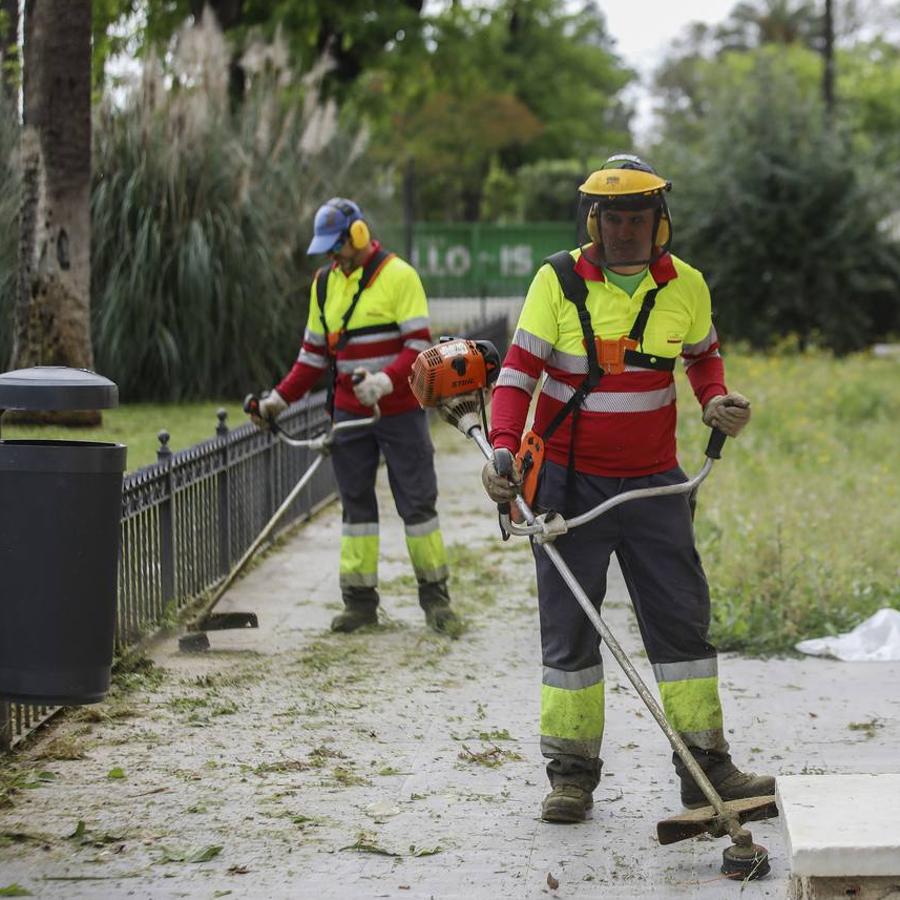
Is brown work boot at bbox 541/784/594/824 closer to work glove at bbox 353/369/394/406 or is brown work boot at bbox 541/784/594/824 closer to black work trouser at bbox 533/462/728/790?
black work trouser at bbox 533/462/728/790

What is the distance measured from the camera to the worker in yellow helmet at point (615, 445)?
5.15 meters

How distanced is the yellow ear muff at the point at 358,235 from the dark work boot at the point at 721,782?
11.0 ft

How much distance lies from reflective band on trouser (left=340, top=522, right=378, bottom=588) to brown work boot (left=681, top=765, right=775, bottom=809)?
3048 mm

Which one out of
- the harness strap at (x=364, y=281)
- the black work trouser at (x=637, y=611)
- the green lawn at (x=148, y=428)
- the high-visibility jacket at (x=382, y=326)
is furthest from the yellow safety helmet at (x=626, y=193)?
the green lawn at (x=148, y=428)

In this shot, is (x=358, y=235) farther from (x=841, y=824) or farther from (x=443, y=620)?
(x=841, y=824)

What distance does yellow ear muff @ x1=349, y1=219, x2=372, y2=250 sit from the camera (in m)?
7.81

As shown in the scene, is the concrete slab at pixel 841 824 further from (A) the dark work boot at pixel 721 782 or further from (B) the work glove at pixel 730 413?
(B) the work glove at pixel 730 413

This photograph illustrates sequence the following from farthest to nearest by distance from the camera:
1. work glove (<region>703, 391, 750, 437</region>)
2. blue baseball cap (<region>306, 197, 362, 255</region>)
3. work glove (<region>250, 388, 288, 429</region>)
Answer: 1. work glove (<region>250, 388, 288, 429</region>)
2. blue baseball cap (<region>306, 197, 362, 255</region>)
3. work glove (<region>703, 391, 750, 437</region>)

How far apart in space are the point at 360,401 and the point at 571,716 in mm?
2770

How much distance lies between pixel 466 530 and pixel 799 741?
5.30 metres

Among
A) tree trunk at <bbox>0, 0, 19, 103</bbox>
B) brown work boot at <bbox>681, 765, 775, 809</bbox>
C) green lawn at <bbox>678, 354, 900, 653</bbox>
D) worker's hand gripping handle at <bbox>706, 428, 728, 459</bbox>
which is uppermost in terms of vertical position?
tree trunk at <bbox>0, 0, 19, 103</bbox>

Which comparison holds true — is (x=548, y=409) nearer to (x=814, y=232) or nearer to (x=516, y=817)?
(x=516, y=817)

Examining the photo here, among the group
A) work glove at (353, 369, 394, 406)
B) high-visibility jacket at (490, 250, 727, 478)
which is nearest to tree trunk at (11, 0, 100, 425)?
work glove at (353, 369, 394, 406)

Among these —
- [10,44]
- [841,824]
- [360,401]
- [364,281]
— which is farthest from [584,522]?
[10,44]
